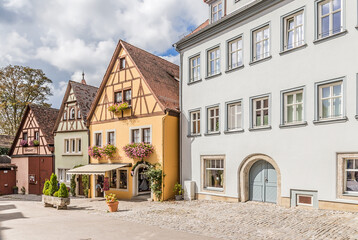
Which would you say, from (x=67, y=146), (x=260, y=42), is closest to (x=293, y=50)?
(x=260, y=42)

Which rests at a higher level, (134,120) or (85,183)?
(134,120)

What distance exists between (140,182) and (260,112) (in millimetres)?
9461

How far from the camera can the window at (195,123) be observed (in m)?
17.5

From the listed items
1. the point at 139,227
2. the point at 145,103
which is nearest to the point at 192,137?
the point at 145,103

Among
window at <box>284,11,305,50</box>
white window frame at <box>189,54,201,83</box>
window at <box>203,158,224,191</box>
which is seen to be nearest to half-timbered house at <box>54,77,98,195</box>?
white window frame at <box>189,54,201,83</box>

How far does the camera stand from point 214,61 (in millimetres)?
16844

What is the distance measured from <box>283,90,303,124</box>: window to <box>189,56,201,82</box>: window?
5.94m

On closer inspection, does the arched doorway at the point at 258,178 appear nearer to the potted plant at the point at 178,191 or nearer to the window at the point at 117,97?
the potted plant at the point at 178,191

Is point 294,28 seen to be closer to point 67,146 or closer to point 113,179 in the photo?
point 113,179

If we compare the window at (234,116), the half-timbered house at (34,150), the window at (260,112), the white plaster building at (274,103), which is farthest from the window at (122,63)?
the half-timbered house at (34,150)

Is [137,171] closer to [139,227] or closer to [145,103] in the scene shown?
[145,103]

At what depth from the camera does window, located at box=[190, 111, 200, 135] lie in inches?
690

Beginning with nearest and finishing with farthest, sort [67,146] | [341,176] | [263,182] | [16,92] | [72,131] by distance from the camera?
[341,176]
[263,182]
[72,131]
[67,146]
[16,92]

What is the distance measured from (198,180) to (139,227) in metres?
6.24
